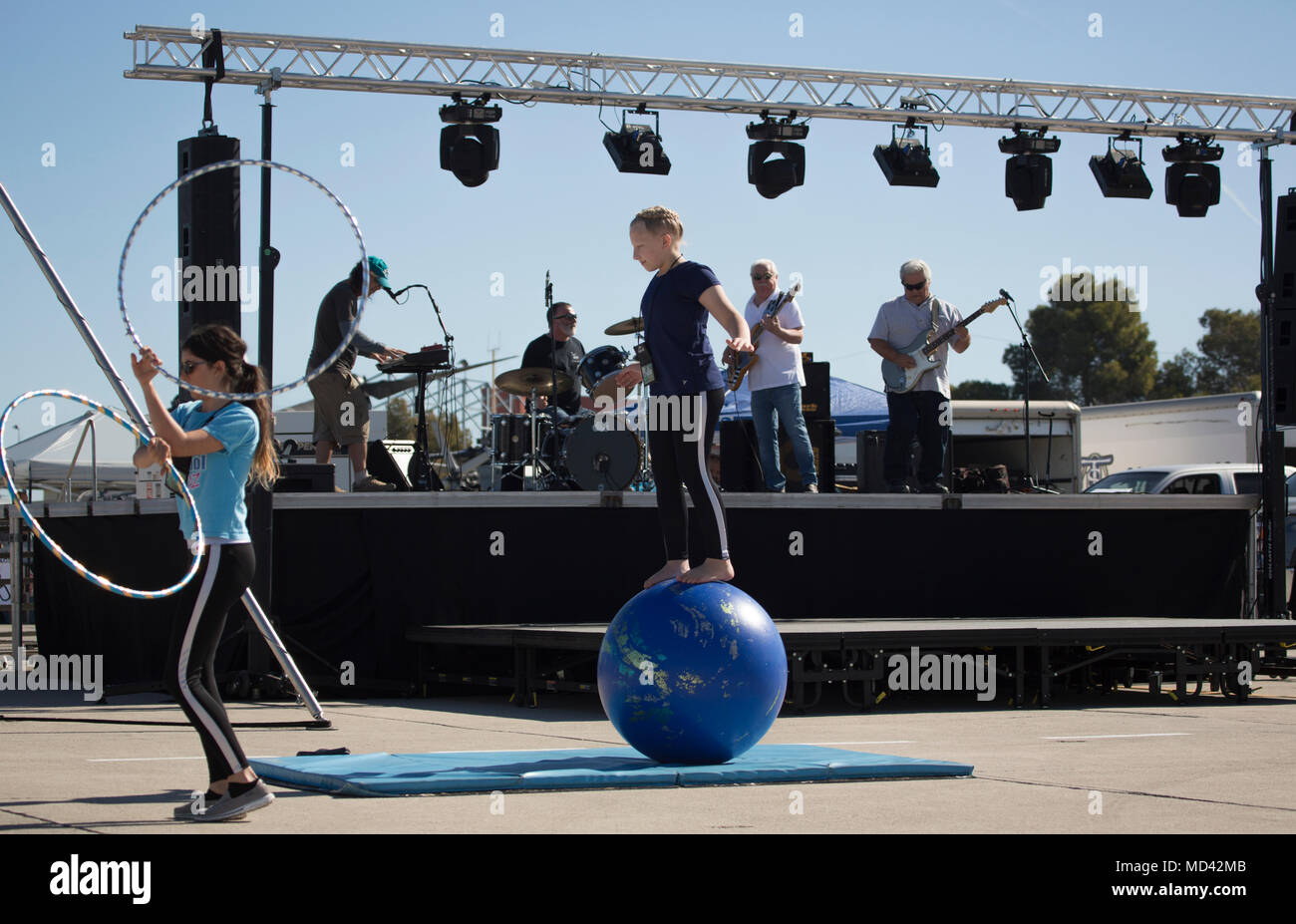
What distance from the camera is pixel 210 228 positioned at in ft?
34.5

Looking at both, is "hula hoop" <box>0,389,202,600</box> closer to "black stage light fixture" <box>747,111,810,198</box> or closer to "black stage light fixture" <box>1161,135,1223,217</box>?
"black stage light fixture" <box>747,111,810,198</box>

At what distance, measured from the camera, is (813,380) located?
45.8ft

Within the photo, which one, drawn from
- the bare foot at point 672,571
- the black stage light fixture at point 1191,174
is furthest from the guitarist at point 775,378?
the black stage light fixture at point 1191,174

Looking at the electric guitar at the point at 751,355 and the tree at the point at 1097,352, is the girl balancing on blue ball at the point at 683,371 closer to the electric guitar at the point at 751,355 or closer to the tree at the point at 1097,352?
the electric guitar at the point at 751,355

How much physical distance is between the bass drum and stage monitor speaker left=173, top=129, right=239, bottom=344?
358cm

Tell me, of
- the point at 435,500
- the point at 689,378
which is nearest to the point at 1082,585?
the point at 435,500

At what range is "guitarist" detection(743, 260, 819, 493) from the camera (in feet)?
38.9

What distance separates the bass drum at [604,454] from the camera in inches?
512

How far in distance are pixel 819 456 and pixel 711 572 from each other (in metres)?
6.38

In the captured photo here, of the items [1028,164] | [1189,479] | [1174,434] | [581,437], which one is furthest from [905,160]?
[1174,434]

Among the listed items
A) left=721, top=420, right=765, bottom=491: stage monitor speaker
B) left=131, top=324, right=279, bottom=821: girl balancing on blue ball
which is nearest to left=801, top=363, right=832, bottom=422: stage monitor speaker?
left=721, top=420, right=765, bottom=491: stage monitor speaker

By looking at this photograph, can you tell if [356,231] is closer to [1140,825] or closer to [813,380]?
[1140,825]

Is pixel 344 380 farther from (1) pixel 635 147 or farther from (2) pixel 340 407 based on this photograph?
(1) pixel 635 147

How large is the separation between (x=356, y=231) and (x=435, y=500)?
3.54 m
